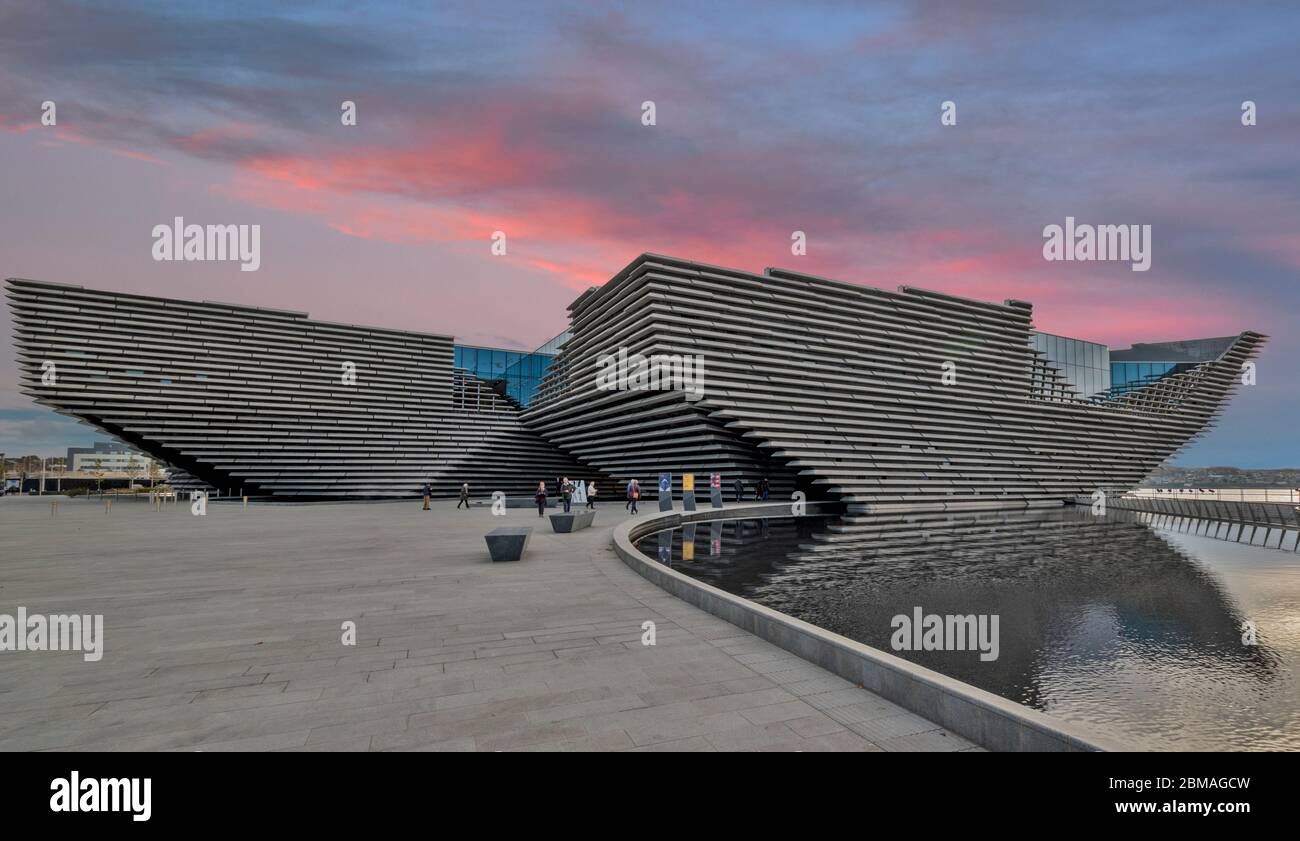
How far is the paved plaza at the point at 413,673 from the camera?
4.05 m

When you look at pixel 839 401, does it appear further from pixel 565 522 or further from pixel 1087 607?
pixel 1087 607

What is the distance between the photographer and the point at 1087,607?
9.10 meters

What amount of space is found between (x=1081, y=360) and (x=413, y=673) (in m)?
74.9

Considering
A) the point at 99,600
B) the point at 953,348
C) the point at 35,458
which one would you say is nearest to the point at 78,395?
the point at 99,600

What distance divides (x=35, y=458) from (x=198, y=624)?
168m

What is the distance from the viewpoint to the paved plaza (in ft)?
13.3

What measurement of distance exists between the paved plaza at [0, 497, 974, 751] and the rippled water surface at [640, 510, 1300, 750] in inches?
74.7

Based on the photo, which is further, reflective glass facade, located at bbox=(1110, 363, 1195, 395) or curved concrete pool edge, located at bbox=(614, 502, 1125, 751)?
reflective glass facade, located at bbox=(1110, 363, 1195, 395)

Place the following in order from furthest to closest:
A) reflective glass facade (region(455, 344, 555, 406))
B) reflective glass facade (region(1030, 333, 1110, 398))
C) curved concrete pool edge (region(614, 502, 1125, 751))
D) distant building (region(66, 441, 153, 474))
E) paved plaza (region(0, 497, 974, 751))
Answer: distant building (region(66, 441, 153, 474)) → reflective glass facade (region(1030, 333, 1110, 398)) → reflective glass facade (region(455, 344, 555, 406)) → paved plaza (region(0, 497, 974, 751)) → curved concrete pool edge (region(614, 502, 1125, 751))

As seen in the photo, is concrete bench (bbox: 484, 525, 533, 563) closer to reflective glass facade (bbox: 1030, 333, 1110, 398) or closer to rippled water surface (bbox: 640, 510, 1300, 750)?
rippled water surface (bbox: 640, 510, 1300, 750)

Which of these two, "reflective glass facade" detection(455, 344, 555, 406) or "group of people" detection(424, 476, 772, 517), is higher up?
"reflective glass facade" detection(455, 344, 555, 406)

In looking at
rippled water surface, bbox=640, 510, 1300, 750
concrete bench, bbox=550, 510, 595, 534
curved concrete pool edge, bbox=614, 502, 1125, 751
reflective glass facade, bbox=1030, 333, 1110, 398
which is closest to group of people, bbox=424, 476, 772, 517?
concrete bench, bbox=550, 510, 595, 534

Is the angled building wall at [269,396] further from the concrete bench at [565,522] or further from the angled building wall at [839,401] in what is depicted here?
the concrete bench at [565,522]

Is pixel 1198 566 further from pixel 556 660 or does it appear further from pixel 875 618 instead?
pixel 556 660
